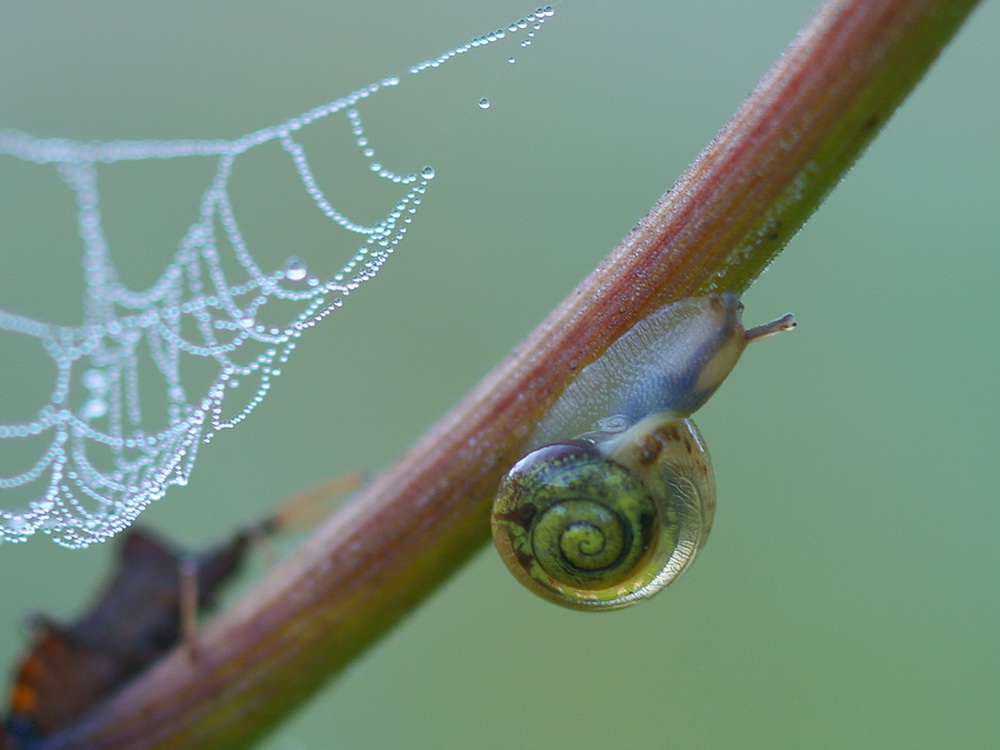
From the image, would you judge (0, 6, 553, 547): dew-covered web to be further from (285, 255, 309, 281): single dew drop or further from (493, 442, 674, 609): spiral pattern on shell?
(493, 442, 674, 609): spiral pattern on shell

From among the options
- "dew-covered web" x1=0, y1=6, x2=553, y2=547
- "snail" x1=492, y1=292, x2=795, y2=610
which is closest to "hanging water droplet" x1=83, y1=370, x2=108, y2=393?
"dew-covered web" x1=0, y1=6, x2=553, y2=547

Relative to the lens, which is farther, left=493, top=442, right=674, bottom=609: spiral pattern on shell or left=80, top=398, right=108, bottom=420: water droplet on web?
left=80, top=398, right=108, bottom=420: water droplet on web

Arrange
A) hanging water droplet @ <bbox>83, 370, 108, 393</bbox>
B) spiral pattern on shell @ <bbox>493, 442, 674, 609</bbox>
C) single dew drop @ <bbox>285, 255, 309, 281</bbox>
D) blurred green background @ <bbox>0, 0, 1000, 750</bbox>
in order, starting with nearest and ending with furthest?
1. spiral pattern on shell @ <bbox>493, 442, 674, 609</bbox>
2. single dew drop @ <bbox>285, 255, 309, 281</bbox>
3. hanging water droplet @ <bbox>83, 370, 108, 393</bbox>
4. blurred green background @ <bbox>0, 0, 1000, 750</bbox>

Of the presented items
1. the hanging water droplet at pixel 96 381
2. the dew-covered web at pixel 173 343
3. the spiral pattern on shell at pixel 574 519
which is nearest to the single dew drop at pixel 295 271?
the dew-covered web at pixel 173 343

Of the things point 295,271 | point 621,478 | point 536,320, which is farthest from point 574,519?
point 536,320

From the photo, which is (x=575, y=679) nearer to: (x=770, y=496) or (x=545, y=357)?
(x=770, y=496)

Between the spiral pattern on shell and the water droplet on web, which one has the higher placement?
the spiral pattern on shell

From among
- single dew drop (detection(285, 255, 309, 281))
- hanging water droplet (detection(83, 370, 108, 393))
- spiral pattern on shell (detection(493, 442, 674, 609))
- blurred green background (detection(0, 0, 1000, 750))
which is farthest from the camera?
blurred green background (detection(0, 0, 1000, 750))

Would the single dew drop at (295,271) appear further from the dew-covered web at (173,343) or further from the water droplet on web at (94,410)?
the water droplet on web at (94,410)

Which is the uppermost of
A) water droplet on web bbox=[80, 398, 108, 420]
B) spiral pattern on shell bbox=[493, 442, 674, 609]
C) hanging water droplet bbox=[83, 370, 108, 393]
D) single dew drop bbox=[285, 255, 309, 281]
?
single dew drop bbox=[285, 255, 309, 281]

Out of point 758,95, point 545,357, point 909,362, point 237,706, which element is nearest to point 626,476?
point 545,357
